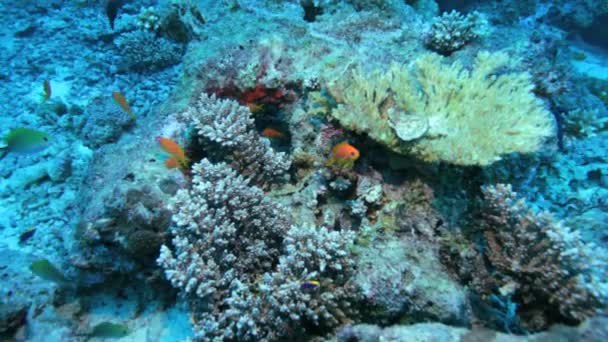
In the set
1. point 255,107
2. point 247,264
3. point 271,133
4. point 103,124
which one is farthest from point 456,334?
point 103,124

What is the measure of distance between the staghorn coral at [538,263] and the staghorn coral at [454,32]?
2.64 meters

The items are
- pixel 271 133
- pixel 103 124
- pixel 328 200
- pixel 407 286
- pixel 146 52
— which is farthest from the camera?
pixel 146 52

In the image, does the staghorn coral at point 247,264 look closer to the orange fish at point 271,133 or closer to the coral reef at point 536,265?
the orange fish at point 271,133

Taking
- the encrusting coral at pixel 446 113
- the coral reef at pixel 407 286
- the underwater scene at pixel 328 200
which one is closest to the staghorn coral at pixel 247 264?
the underwater scene at pixel 328 200

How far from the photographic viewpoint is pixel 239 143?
11.9 feet

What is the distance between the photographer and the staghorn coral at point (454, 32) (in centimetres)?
452

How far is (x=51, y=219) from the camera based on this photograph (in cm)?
448

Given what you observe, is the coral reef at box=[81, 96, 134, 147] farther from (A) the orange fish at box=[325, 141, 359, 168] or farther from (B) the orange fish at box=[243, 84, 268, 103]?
(A) the orange fish at box=[325, 141, 359, 168]

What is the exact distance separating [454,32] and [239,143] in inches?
137

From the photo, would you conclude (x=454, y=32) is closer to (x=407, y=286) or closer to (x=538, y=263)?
(x=538, y=263)

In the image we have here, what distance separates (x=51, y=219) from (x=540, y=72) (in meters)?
6.70

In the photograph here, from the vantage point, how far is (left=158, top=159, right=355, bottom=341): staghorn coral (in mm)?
2588

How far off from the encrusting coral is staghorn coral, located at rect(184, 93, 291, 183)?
3.29 feet

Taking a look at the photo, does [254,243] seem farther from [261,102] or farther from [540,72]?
[540,72]
